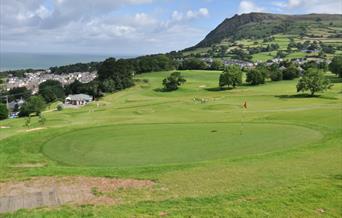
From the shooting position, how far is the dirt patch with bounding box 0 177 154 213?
17797 mm

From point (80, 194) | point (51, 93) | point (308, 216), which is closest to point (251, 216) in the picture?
point (308, 216)

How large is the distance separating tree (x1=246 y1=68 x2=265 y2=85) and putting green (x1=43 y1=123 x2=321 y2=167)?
6768 cm

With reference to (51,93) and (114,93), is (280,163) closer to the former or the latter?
(114,93)

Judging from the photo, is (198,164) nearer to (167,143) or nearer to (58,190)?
(167,143)

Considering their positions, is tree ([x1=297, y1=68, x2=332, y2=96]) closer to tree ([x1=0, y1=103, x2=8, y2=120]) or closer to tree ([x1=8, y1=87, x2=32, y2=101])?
tree ([x1=0, y1=103, x2=8, y2=120])

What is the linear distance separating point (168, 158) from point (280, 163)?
731 cm

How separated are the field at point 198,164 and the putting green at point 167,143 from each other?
74 millimetres

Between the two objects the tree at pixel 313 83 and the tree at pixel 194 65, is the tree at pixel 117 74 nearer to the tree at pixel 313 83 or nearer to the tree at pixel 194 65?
the tree at pixel 194 65

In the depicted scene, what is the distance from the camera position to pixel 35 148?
31969mm

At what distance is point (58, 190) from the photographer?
64.7ft

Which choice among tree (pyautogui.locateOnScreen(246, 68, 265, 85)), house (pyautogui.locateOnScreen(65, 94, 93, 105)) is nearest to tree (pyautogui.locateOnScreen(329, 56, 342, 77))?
tree (pyautogui.locateOnScreen(246, 68, 265, 85))

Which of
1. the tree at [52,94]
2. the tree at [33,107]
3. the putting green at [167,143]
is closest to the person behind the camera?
the putting green at [167,143]

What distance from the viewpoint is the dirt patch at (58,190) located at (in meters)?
17.8

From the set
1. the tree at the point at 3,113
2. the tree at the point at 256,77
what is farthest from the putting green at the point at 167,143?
the tree at the point at 256,77
